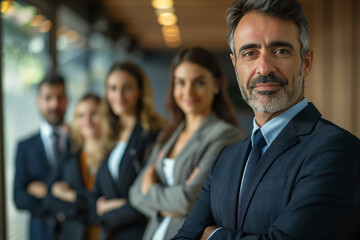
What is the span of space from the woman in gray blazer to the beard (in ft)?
3.08

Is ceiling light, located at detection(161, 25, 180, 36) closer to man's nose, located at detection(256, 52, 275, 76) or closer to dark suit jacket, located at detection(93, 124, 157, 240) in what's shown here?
dark suit jacket, located at detection(93, 124, 157, 240)

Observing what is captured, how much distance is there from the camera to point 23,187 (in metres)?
3.42

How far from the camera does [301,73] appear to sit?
1376 mm

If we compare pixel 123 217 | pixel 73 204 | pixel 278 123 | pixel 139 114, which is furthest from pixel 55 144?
pixel 278 123

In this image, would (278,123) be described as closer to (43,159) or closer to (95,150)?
(95,150)

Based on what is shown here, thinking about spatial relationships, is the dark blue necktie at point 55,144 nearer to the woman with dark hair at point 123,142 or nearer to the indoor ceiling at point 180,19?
the woman with dark hair at point 123,142

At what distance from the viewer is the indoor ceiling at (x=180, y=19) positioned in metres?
7.41

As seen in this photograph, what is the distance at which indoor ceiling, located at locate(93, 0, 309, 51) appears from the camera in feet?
24.3

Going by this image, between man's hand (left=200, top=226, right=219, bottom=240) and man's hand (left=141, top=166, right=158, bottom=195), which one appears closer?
man's hand (left=200, top=226, right=219, bottom=240)

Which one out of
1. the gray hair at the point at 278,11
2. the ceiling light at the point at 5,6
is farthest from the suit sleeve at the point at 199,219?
the ceiling light at the point at 5,6

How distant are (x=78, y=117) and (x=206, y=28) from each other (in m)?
7.49

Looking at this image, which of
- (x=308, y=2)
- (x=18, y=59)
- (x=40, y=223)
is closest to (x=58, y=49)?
(x=18, y=59)

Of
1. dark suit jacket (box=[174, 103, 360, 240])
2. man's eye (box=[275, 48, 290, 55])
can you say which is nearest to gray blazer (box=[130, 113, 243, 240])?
dark suit jacket (box=[174, 103, 360, 240])

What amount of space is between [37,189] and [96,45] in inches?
196
